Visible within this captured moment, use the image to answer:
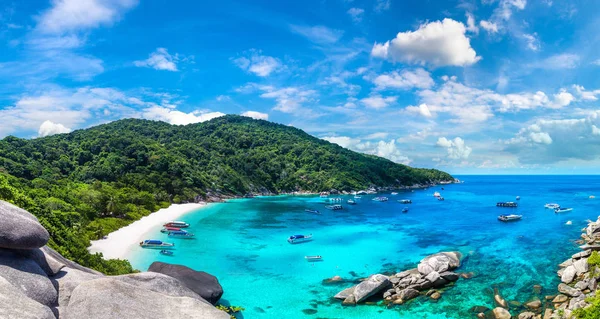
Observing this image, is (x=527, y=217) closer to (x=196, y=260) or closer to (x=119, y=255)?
Answer: (x=196, y=260)

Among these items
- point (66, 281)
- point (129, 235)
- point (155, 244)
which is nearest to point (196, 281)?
point (66, 281)

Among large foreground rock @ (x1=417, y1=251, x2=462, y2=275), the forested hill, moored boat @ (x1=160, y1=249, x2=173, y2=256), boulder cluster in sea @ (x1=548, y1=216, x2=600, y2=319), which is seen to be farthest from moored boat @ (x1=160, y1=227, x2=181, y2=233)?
boulder cluster in sea @ (x1=548, y1=216, x2=600, y2=319)

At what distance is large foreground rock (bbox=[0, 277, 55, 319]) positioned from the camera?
7.59m

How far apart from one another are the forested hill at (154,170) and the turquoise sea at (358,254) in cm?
1132

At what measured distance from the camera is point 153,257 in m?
35.2

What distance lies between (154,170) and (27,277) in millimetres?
84148

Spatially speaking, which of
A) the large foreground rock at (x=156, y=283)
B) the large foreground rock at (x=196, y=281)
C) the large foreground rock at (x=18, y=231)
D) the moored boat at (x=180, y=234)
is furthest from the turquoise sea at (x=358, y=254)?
the large foreground rock at (x=18, y=231)

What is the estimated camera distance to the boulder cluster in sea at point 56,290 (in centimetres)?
913

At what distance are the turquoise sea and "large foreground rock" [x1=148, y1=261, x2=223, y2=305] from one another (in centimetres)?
260

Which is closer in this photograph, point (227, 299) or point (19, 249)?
point (19, 249)

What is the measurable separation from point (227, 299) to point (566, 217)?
72201 millimetres

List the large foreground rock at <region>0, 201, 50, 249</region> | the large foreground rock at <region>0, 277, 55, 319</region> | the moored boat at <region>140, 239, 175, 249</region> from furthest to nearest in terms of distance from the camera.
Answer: the moored boat at <region>140, 239, 175, 249</region>
the large foreground rock at <region>0, 201, 50, 249</region>
the large foreground rock at <region>0, 277, 55, 319</region>

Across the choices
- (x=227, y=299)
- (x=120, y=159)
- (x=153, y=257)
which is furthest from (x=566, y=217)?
(x=120, y=159)

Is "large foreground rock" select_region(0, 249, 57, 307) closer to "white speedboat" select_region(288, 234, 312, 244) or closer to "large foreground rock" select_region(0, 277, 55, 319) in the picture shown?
"large foreground rock" select_region(0, 277, 55, 319)
